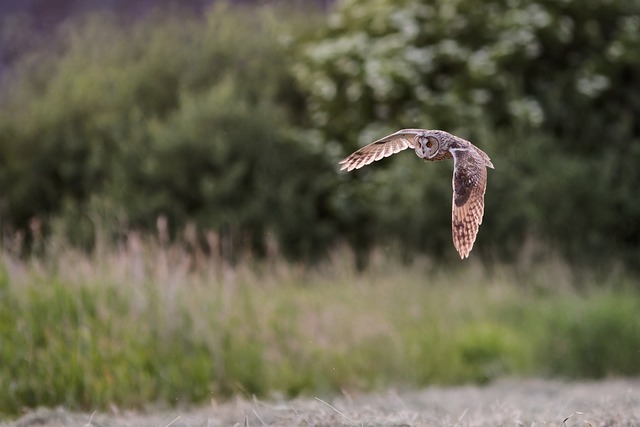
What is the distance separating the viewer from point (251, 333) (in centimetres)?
894

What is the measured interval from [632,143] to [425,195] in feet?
11.6

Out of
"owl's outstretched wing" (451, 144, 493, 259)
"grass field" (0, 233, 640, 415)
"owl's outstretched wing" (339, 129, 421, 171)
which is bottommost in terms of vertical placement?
"grass field" (0, 233, 640, 415)

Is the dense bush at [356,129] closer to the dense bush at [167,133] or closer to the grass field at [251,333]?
the dense bush at [167,133]

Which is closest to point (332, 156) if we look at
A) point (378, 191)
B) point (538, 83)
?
point (378, 191)

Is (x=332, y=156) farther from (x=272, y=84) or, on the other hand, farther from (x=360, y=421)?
(x=360, y=421)

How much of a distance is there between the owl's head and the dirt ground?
1.16 meters

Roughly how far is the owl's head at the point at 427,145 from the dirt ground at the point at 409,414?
116 centimetres

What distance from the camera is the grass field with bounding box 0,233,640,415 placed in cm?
802

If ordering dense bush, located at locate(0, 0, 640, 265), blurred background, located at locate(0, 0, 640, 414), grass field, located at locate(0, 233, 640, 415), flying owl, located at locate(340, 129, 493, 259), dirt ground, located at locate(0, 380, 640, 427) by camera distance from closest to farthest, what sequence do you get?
flying owl, located at locate(340, 129, 493, 259)
dirt ground, located at locate(0, 380, 640, 427)
grass field, located at locate(0, 233, 640, 415)
blurred background, located at locate(0, 0, 640, 414)
dense bush, located at locate(0, 0, 640, 265)

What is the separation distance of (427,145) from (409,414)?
1376mm

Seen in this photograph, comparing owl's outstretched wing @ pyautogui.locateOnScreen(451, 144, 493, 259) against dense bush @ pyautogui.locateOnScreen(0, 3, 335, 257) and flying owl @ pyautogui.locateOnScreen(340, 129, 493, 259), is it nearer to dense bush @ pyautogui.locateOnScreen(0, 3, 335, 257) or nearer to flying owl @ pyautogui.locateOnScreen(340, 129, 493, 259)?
flying owl @ pyautogui.locateOnScreen(340, 129, 493, 259)

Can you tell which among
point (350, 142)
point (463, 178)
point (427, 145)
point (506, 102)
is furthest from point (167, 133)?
point (463, 178)

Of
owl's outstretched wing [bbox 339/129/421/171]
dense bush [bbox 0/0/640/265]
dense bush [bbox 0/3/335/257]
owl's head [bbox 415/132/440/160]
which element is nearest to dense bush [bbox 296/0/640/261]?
dense bush [bbox 0/0/640/265]

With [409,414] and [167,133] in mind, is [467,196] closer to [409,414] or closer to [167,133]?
[409,414]
